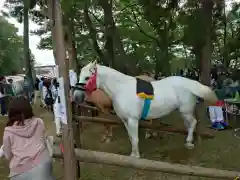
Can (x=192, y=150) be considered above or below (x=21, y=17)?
below

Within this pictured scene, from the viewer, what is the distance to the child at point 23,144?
332 cm

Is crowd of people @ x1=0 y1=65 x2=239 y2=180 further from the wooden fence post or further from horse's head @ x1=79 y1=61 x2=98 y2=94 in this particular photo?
horse's head @ x1=79 y1=61 x2=98 y2=94

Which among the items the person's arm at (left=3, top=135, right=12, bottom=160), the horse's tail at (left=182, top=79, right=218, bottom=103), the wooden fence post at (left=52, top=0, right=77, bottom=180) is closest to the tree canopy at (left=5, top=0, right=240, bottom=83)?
the wooden fence post at (left=52, top=0, right=77, bottom=180)

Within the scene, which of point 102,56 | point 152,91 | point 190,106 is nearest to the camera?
point 152,91

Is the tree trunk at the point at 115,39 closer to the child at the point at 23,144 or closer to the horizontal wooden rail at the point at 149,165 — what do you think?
the horizontal wooden rail at the point at 149,165

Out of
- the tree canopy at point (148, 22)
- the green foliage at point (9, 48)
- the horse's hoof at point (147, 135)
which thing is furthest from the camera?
the green foliage at point (9, 48)

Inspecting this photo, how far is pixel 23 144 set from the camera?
11.0 ft

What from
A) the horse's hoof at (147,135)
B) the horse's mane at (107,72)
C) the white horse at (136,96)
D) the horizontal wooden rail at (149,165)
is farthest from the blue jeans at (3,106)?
the horizontal wooden rail at (149,165)

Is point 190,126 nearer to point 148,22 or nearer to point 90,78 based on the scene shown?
point 90,78

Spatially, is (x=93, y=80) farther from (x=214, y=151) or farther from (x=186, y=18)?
(x=186, y=18)

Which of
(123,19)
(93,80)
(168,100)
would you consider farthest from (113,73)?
(123,19)

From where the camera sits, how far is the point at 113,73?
6250mm

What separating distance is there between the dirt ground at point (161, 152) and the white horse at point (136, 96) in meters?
0.41

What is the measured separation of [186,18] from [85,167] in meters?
5.58
